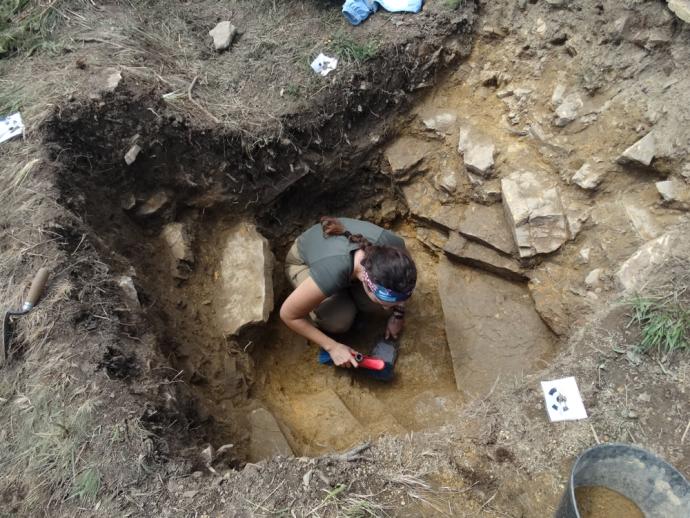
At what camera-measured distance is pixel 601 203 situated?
2.64m

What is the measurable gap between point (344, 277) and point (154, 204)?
131 centimetres

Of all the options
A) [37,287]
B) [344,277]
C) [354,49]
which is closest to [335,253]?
[344,277]

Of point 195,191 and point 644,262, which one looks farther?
point 195,191

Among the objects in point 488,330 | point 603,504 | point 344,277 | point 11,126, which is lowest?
point 488,330

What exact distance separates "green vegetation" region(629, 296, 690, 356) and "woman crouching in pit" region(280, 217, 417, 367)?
104 cm

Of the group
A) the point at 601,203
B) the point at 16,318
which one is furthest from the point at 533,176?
the point at 16,318

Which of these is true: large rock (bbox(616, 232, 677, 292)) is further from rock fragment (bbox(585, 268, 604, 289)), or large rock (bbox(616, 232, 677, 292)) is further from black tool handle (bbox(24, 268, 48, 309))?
black tool handle (bbox(24, 268, 48, 309))

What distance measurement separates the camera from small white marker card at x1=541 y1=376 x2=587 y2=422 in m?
1.91

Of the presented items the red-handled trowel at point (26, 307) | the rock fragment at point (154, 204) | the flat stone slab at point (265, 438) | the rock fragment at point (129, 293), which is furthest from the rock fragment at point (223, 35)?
the flat stone slab at point (265, 438)

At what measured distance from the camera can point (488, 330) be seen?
2875 mm

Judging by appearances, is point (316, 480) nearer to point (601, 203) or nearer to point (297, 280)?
point (297, 280)

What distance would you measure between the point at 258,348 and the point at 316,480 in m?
1.39

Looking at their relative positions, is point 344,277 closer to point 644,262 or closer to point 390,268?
point 390,268

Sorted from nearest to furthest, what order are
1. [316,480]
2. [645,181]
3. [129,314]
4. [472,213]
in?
[316,480], [129,314], [645,181], [472,213]
